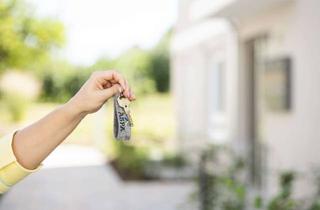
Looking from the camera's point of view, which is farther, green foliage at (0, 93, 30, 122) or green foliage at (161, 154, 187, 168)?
green foliage at (0, 93, 30, 122)

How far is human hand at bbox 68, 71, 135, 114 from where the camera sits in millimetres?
2158

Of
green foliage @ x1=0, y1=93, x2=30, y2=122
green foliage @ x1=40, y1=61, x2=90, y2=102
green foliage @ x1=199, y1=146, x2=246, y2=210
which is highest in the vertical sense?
green foliage @ x1=40, y1=61, x2=90, y2=102

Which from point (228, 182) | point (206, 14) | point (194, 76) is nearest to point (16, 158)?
point (228, 182)

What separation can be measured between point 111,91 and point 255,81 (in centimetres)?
1045

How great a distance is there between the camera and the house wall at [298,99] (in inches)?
335

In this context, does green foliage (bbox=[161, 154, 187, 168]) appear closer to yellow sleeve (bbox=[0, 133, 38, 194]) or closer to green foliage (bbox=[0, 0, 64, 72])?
green foliage (bbox=[0, 0, 64, 72])

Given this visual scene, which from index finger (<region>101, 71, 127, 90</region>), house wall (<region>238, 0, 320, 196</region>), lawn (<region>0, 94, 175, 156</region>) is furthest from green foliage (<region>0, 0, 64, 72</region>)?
index finger (<region>101, 71, 127, 90</region>)

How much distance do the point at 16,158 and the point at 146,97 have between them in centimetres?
2804

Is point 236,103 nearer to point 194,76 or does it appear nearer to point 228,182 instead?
point 194,76

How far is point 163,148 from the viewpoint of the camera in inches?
683

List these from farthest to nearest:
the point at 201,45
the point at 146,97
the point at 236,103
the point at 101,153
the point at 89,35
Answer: the point at 89,35
the point at 146,97
the point at 101,153
the point at 201,45
the point at 236,103

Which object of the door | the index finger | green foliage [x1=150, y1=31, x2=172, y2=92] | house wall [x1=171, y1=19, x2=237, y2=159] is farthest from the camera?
green foliage [x1=150, y1=31, x2=172, y2=92]

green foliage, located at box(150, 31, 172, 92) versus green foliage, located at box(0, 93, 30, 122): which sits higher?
green foliage, located at box(150, 31, 172, 92)

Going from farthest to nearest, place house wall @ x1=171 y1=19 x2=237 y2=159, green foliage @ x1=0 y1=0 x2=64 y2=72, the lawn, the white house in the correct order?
the lawn
green foliage @ x1=0 y1=0 x2=64 y2=72
house wall @ x1=171 y1=19 x2=237 y2=159
the white house
